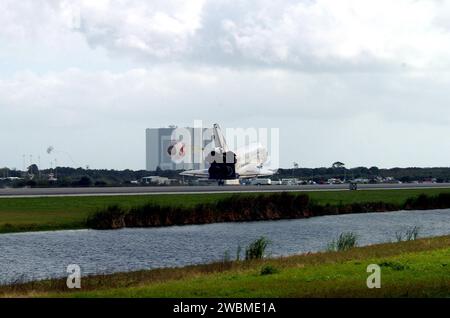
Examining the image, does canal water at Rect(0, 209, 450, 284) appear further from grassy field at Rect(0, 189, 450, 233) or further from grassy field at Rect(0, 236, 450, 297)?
grassy field at Rect(0, 236, 450, 297)

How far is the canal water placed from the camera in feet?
125

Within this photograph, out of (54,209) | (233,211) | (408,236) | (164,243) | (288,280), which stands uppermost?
(54,209)

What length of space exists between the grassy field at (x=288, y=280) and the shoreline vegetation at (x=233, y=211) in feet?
98.0

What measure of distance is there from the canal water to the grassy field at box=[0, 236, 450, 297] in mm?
5733

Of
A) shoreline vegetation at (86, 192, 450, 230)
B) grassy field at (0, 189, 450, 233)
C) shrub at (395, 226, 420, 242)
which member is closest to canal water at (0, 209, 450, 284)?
shrub at (395, 226, 420, 242)

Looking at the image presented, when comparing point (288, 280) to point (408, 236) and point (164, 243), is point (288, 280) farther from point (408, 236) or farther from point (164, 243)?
point (408, 236)

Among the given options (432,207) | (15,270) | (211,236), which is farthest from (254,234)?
(432,207)

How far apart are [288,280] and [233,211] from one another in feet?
152

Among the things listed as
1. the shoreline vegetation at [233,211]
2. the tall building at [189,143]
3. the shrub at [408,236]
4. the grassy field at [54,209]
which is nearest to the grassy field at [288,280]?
the shrub at [408,236]

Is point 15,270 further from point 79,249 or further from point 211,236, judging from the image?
point 211,236

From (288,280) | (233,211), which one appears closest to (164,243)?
(233,211)

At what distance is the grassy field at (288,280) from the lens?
2245 centimetres

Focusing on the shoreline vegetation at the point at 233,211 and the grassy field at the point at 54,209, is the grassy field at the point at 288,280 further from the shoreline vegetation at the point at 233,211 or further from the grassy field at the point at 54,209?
the shoreline vegetation at the point at 233,211

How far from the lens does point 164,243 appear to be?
49.6 metres
